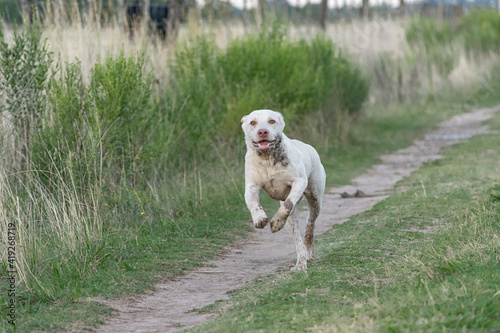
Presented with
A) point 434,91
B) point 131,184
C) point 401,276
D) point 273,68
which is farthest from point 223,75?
point 434,91

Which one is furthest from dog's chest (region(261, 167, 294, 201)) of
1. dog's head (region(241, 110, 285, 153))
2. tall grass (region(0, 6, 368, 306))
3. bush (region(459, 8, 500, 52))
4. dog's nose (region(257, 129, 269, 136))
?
bush (region(459, 8, 500, 52))

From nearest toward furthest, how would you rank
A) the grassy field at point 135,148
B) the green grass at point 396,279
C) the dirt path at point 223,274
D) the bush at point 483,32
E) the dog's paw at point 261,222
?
1. the green grass at point 396,279
2. the dirt path at point 223,274
3. the dog's paw at point 261,222
4. the grassy field at point 135,148
5. the bush at point 483,32

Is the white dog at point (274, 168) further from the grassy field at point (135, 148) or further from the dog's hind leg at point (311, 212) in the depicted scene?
the grassy field at point (135, 148)

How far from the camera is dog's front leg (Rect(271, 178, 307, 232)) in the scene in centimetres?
586

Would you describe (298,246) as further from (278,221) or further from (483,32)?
(483,32)

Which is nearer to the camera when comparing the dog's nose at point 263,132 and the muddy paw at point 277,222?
the muddy paw at point 277,222

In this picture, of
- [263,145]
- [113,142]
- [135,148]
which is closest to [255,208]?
[263,145]

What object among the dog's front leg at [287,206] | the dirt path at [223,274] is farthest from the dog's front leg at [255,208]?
the dirt path at [223,274]

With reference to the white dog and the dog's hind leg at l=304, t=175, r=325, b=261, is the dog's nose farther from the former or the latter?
the dog's hind leg at l=304, t=175, r=325, b=261

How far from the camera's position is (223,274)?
6.83 metres

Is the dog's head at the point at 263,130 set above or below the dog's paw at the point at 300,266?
above

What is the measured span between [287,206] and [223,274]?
50.0 inches

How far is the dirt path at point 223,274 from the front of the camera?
5406 millimetres

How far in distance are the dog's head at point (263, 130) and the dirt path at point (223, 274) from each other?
126 cm
